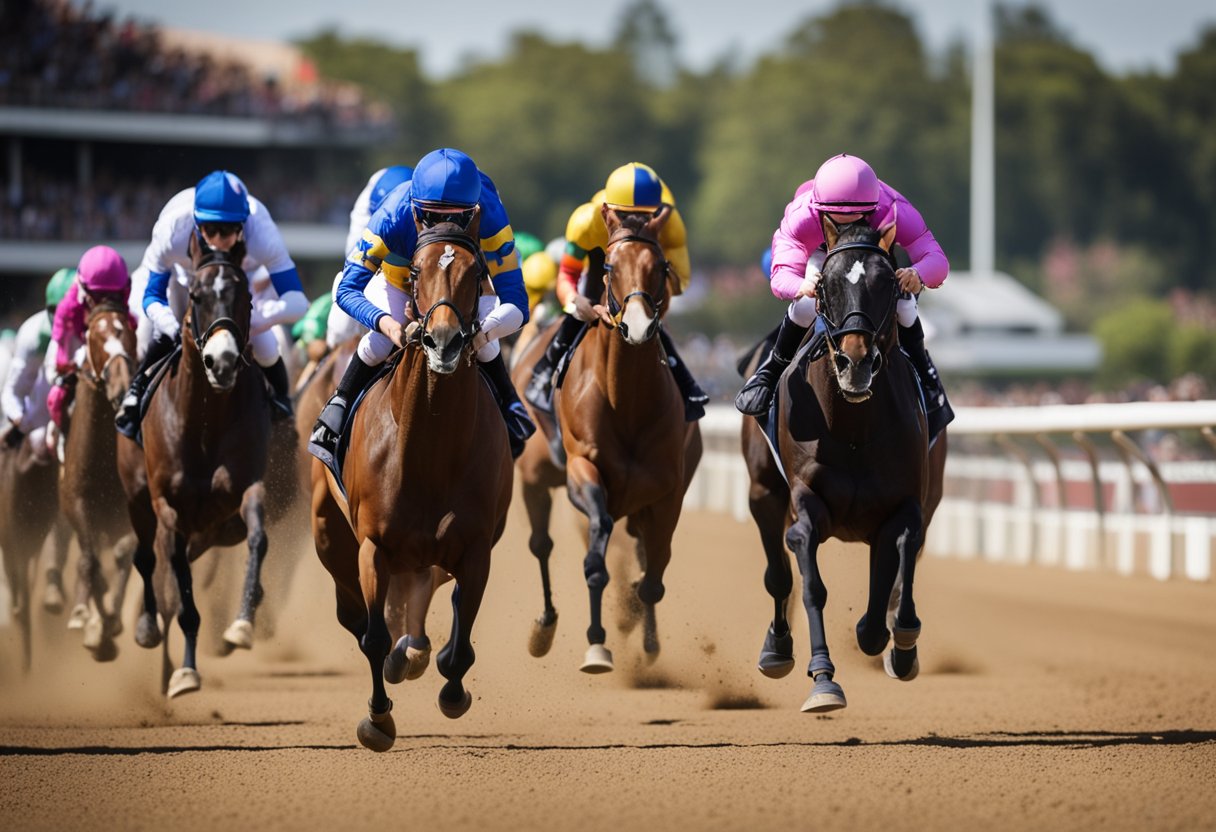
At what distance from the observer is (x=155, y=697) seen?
884 cm

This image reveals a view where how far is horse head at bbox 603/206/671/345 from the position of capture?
808 centimetres

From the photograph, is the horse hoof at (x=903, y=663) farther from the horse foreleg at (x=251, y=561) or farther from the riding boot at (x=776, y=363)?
the horse foreleg at (x=251, y=561)

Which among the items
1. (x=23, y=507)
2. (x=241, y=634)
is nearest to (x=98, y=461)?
(x=23, y=507)

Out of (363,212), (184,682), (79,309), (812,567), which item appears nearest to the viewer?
(812,567)

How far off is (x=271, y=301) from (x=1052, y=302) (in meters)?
68.7

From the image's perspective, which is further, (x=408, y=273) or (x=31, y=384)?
(x=31, y=384)

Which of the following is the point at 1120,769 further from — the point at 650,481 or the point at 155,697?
the point at 155,697

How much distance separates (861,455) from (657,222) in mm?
1656

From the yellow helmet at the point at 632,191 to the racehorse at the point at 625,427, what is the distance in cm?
11

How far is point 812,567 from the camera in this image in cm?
727

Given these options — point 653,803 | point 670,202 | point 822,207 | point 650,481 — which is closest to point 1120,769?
point 653,803

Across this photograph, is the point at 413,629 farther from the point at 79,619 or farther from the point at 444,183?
the point at 79,619

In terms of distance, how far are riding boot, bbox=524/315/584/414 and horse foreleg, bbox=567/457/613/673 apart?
2.83ft

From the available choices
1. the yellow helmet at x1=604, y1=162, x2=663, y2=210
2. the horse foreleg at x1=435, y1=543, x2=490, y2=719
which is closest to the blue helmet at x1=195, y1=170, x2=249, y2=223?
the yellow helmet at x1=604, y1=162, x2=663, y2=210
